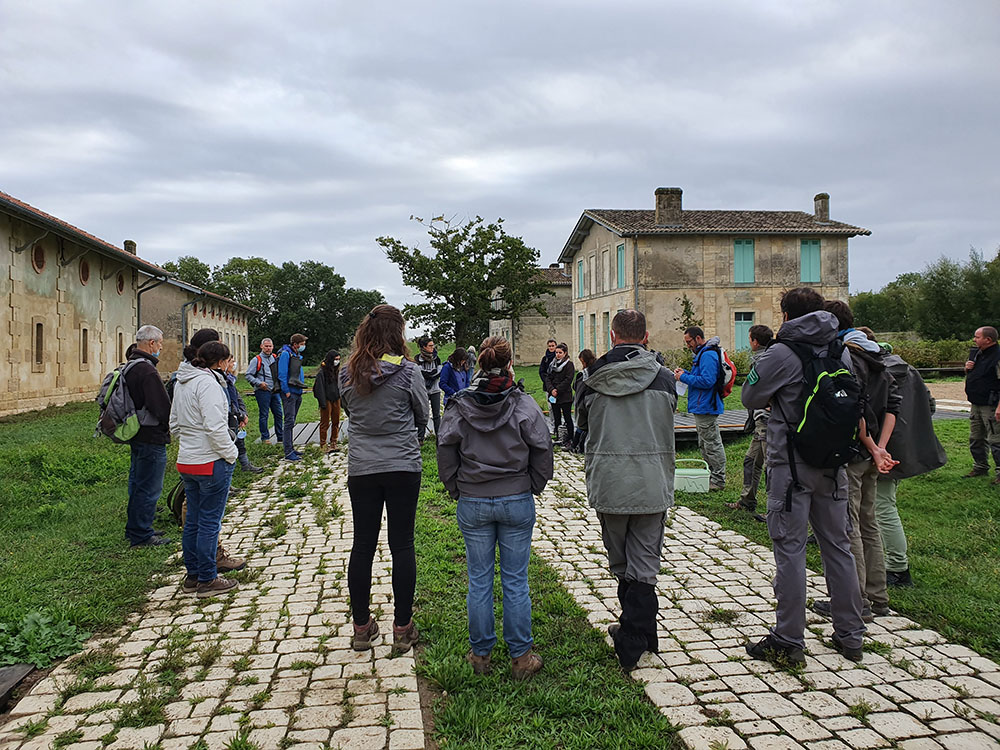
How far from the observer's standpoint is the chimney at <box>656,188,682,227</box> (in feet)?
109

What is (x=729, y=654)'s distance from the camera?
13.7 feet

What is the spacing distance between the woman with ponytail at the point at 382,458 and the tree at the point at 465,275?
4089 cm

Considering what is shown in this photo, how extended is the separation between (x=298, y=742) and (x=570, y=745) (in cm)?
123

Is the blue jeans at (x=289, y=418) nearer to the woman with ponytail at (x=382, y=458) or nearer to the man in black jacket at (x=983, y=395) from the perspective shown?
the woman with ponytail at (x=382, y=458)

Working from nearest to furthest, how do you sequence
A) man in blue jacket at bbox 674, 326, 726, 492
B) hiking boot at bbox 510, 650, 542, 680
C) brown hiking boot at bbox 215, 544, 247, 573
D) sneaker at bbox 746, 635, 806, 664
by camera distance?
hiking boot at bbox 510, 650, 542, 680 < sneaker at bbox 746, 635, 806, 664 < brown hiking boot at bbox 215, 544, 247, 573 < man in blue jacket at bbox 674, 326, 726, 492

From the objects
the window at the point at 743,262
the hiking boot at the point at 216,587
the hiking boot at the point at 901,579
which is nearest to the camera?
the hiking boot at the point at 901,579

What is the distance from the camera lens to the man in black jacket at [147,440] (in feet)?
20.7

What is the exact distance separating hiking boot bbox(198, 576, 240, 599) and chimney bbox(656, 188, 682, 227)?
98.9 feet

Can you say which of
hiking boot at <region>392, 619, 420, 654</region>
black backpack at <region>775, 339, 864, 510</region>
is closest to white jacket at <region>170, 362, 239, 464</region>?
hiking boot at <region>392, 619, 420, 654</region>

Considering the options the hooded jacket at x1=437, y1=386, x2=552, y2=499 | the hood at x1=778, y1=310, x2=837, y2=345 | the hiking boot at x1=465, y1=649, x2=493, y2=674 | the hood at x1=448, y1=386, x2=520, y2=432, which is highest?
the hood at x1=778, y1=310, x2=837, y2=345

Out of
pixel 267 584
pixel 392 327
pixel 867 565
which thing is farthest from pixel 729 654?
pixel 267 584

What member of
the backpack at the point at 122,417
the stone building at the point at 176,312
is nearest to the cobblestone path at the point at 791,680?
the backpack at the point at 122,417

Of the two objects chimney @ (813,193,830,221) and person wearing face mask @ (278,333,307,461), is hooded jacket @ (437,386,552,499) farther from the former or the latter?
chimney @ (813,193,830,221)

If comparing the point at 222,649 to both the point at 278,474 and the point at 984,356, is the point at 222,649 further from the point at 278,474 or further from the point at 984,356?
the point at 984,356
